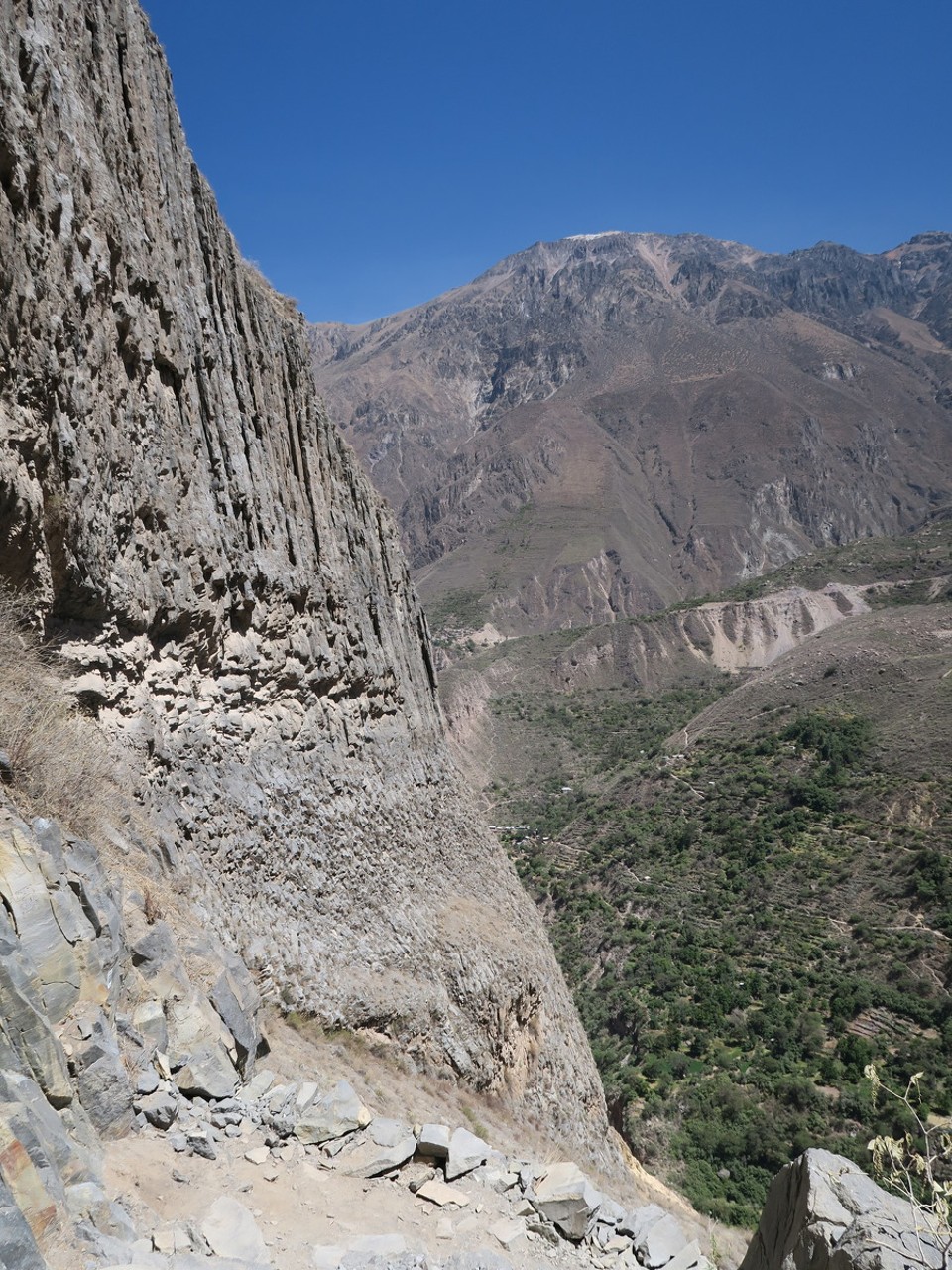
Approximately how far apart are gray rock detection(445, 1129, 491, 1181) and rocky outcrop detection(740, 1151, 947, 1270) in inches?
103

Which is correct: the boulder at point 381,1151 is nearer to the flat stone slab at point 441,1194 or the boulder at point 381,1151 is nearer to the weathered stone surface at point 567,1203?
the flat stone slab at point 441,1194

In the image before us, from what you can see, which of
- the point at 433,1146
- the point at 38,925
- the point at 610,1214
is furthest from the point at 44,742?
the point at 610,1214

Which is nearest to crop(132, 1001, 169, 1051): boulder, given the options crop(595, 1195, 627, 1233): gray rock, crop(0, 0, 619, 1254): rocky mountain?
crop(0, 0, 619, 1254): rocky mountain

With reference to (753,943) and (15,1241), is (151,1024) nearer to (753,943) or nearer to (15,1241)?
(15,1241)

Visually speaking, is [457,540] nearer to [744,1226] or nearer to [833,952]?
[833,952]

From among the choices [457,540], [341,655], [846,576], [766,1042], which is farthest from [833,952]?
[457,540]

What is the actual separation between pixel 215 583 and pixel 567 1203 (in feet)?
25.9

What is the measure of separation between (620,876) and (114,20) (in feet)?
127

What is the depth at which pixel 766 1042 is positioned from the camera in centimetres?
2691

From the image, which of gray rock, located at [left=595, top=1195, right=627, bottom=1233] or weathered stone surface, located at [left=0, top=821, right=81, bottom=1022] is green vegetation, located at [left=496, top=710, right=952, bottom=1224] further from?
weathered stone surface, located at [left=0, top=821, right=81, bottom=1022]

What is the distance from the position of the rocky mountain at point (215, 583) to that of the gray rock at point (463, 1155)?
116 inches

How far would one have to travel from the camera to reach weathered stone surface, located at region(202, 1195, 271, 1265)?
521 centimetres

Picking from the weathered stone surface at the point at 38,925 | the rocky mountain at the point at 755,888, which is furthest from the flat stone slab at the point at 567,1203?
the rocky mountain at the point at 755,888

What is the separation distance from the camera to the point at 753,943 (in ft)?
106
